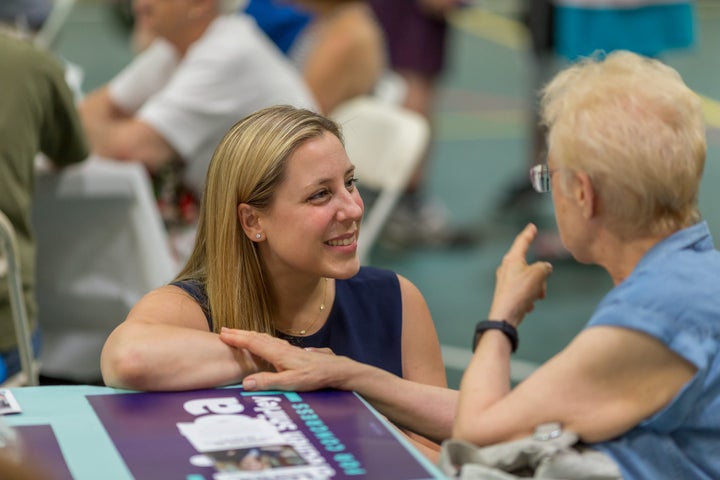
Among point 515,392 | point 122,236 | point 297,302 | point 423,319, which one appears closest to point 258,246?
point 297,302

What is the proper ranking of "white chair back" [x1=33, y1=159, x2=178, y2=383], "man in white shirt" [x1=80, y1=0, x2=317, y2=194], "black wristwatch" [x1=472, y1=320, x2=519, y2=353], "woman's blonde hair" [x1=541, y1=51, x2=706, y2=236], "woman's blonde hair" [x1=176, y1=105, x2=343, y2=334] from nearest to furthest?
"woman's blonde hair" [x1=541, y1=51, x2=706, y2=236]
"black wristwatch" [x1=472, y1=320, x2=519, y2=353]
"woman's blonde hair" [x1=176, y1=105, x2=343, y2=334]
"white chair back" [x1=33, y1=159, x2=178, y2=383]
"man in white shirt" [x1=80, y1=0, x2=317, y2=194]

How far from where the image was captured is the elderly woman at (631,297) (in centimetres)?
191

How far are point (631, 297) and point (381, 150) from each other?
2.56 meters

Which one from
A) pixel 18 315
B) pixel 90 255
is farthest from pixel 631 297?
pixel 90 255

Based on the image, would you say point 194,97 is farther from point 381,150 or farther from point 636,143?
point 636,143

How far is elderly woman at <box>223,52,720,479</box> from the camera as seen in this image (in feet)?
6.26

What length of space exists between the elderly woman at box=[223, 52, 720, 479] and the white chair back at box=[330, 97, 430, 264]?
7.46 ft

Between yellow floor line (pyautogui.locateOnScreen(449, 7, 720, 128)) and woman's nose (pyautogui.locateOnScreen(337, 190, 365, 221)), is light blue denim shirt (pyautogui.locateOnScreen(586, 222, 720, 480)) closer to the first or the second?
woman's nose (pyautogui.locateOnScreen(337, 190, 365, 221))

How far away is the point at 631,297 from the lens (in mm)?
1923

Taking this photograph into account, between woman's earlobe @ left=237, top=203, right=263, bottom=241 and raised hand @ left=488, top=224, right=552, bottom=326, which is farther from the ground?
woman's earlobe @ left=237, top=203, right=263, bottom=241

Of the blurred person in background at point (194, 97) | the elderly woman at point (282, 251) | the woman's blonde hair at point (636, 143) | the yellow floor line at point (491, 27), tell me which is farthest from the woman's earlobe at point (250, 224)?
the yellow floor line at point (491, 27)

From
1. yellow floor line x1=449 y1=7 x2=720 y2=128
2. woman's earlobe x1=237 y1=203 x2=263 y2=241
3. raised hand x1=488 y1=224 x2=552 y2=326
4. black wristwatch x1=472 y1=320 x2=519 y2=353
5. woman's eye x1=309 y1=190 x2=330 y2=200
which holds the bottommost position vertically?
black wristwatch x1=472 y1=320 x2=519 y2=353

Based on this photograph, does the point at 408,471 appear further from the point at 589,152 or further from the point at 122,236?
the point at 122,236

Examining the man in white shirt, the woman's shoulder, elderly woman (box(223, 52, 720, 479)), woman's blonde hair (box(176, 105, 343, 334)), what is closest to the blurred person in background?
the man in white shirt
